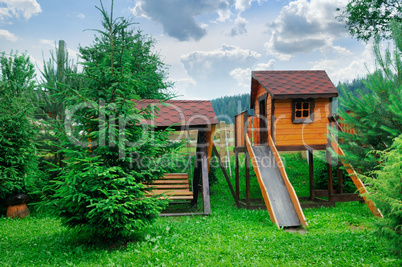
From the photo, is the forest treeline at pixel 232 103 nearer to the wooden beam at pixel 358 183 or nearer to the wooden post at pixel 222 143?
the wooden post at pixel 222 143

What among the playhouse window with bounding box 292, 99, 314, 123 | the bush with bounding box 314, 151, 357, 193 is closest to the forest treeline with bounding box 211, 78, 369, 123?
the bush with bounding box 314, 151, 357, 193

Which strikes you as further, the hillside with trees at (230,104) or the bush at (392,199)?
the hillside with trees at (230,104)

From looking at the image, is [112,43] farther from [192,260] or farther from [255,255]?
[255,255]

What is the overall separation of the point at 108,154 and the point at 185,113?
12.1 feet

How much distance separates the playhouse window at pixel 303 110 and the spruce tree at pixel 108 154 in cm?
577

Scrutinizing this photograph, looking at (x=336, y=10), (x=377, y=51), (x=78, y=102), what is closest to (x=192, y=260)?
(x=78, y=102)

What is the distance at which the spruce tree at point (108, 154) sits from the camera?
5.59 meters

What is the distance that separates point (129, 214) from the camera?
5934 mm

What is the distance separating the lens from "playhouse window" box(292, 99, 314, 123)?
10.5m

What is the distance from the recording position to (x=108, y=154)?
6.08 m

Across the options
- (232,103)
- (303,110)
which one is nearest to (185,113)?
(303,110)

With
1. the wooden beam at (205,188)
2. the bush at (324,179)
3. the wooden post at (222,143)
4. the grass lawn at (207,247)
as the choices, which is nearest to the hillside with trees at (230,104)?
the wooden post at (222,143)

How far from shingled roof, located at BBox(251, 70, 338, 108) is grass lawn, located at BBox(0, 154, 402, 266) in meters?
4.21

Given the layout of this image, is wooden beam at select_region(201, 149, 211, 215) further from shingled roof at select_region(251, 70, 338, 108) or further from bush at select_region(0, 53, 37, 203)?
bush at select_region(0, 53, 37, 203)
